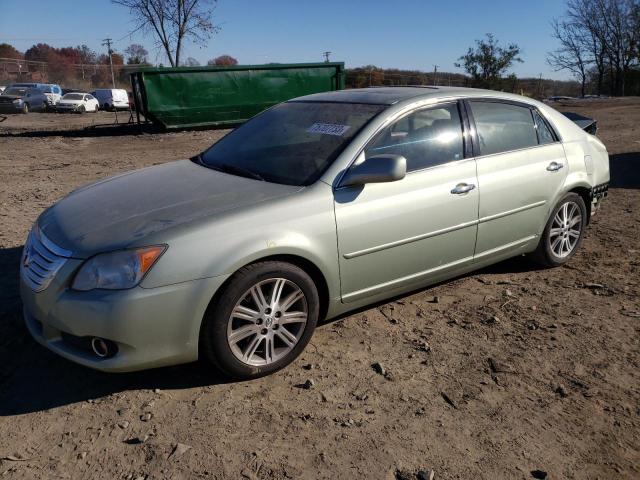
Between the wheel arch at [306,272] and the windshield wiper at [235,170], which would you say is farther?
the windshield wiper at [235,170]

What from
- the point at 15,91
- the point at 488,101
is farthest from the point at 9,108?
the point at 488,101

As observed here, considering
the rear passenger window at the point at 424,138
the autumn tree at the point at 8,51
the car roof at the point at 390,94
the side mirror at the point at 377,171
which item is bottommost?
the side mirror at the point at 377,171

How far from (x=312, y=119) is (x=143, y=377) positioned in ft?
6.83

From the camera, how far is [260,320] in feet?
10.1

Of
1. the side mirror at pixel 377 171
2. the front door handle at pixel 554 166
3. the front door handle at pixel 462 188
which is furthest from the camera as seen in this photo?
the front door handle at pixel 554 166

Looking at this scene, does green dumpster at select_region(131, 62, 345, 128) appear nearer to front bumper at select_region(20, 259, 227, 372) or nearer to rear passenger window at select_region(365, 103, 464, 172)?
rear passenger window at select_region(365, 103, 464, 172)

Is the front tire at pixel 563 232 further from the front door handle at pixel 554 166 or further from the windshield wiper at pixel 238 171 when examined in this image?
the windshield wiper at pixel 238 171

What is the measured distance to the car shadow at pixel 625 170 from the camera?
26.9 ft

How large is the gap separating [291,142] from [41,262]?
176cm

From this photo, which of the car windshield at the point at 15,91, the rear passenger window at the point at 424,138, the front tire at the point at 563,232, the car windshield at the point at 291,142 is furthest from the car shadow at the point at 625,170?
the car windshield at the point at 15,91

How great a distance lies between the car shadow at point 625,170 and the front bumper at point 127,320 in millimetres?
7271

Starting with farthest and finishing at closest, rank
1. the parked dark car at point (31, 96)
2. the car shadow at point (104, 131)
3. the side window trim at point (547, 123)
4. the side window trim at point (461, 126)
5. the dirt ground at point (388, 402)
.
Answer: the parked dark car at point (31, 96)
the car shadow at point (104, 131)
the side window trim at point (547, 123)
the side window trim at point (461, 126)
the dirt ground at point (388, 402)

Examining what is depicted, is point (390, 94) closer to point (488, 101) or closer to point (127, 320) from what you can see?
point (488, 101)

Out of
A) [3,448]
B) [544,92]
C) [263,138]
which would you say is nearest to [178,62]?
[263,138]
